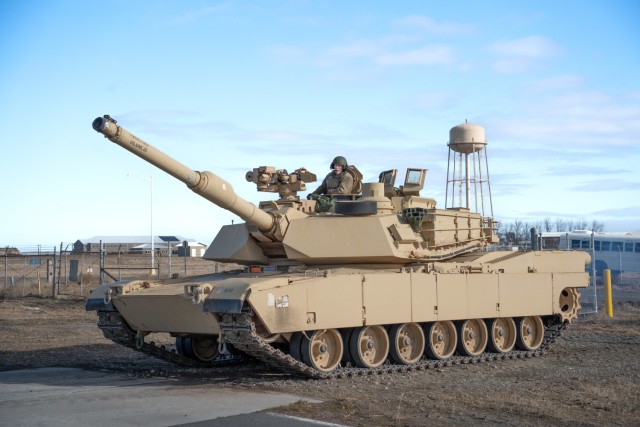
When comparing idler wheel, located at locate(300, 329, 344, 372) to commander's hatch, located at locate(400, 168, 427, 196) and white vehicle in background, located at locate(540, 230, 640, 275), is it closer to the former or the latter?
commander's hatch, located at locate(400, 168, 427, 196)

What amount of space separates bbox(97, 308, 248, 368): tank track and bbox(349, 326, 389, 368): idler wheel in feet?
10.6

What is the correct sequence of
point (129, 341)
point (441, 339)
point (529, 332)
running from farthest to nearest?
point (529, 332) → point (441, 339) → point (129, 341)

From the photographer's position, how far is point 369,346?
15234 millimetres

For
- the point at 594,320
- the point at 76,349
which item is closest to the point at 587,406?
the point at 76,349

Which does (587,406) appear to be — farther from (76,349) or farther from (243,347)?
(76,349)

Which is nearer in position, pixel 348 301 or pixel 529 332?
pixel 348 301

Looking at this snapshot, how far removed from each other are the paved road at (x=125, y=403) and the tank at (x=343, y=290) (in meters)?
1.23

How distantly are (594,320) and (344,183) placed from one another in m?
11.5

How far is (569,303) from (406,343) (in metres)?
5.63

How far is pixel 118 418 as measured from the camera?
10562 mm

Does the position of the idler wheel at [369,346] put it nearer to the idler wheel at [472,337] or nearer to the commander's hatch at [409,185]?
the idler wheel at [472,337]

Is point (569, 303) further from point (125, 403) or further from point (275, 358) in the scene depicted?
point (125, 403)

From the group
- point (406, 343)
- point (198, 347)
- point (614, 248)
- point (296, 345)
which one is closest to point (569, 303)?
point (406, 343)

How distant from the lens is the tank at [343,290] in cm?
1355
